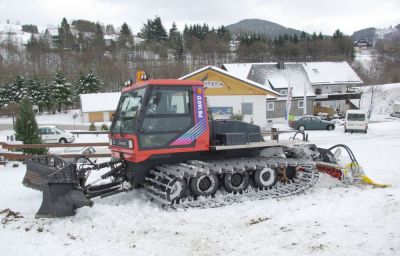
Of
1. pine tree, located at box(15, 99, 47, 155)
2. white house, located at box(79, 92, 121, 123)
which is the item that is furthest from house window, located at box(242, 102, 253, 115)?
white house, located at box(79, 92, 121, 123)

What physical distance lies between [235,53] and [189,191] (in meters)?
89.5

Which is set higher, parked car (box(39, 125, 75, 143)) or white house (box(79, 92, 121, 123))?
white house (box(79, 92, 121, 123))

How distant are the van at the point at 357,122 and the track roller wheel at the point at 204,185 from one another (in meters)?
21.2

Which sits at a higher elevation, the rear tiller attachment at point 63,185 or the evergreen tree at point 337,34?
the evergreen tree at point 337,34

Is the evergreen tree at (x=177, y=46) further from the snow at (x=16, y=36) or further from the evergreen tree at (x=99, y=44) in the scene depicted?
the snow at (x=16, y=36)

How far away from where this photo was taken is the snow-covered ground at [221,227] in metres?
5.41

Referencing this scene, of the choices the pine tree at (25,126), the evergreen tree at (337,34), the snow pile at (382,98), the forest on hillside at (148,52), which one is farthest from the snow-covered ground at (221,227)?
the evergreen tree at (337,34)

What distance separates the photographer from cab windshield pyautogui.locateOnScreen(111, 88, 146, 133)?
7547mm

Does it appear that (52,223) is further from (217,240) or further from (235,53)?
(235,53)

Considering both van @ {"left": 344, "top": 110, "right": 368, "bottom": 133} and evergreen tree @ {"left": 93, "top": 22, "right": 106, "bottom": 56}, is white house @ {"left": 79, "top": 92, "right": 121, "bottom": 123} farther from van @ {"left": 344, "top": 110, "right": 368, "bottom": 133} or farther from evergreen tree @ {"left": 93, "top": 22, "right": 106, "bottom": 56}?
evergreen tree @ {"left": 93, "top": 22, "right": 106, "bottom": 56}

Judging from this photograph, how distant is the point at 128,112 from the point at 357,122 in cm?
2236

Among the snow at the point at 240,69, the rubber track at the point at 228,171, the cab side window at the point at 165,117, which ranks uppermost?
the snow at the point at 240,69

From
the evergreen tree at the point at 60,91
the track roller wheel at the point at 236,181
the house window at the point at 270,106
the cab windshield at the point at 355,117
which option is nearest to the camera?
the track roller wheel at the point at 236,181

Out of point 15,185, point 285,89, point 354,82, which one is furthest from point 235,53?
point 15,185
